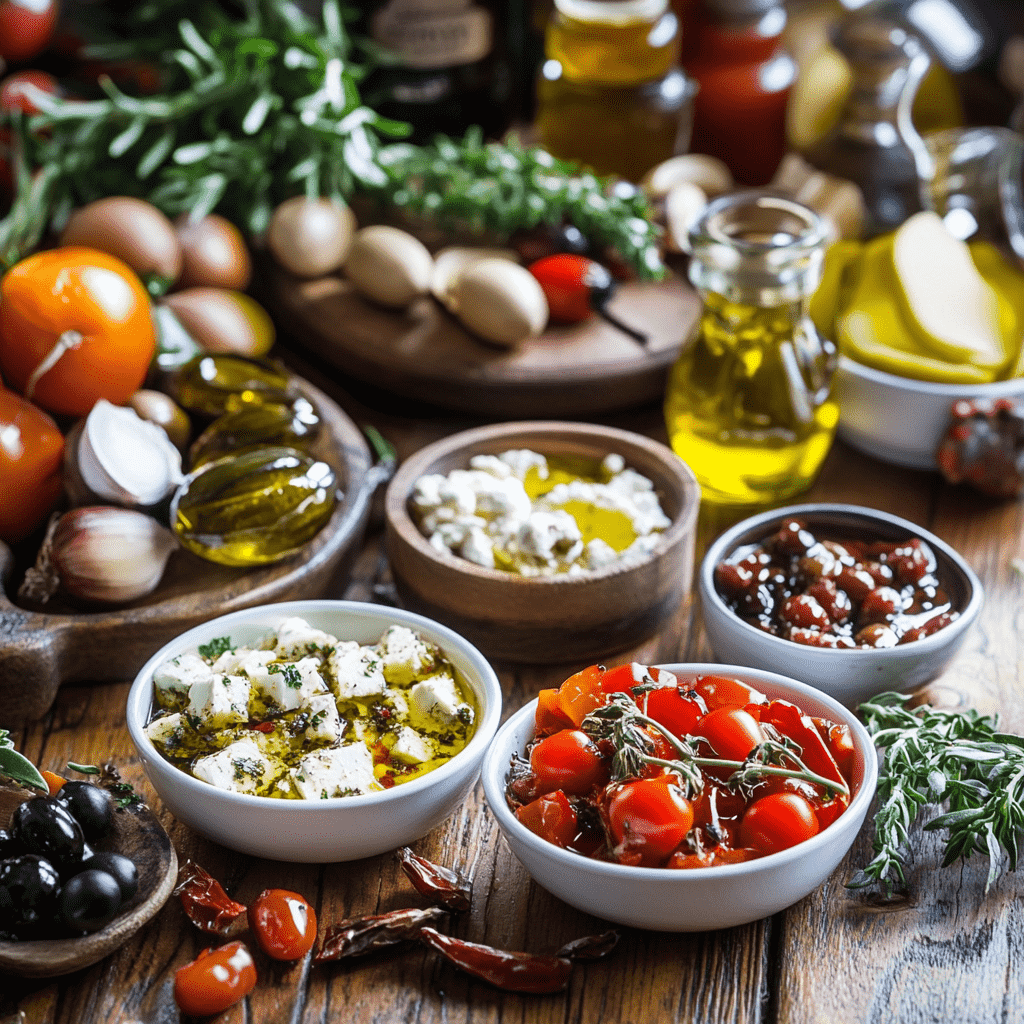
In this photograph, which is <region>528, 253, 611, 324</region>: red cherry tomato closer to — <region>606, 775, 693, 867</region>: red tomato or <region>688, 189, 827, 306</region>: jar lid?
<region>688, 189, 827, 306</region>: jar lid

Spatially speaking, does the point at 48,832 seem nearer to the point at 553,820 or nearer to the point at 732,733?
the point at 553,820

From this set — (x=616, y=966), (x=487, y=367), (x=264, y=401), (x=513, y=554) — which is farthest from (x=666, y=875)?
(x=487, y=367)

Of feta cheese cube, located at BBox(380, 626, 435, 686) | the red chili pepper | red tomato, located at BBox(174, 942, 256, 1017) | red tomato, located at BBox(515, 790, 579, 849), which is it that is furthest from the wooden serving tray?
red tomato, located at BBox(174, 942, 256, 1017)

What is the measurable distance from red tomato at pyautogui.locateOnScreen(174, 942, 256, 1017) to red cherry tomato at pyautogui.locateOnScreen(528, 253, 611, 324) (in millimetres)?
1060

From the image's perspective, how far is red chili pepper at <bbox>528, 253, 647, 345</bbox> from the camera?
1.74 meters

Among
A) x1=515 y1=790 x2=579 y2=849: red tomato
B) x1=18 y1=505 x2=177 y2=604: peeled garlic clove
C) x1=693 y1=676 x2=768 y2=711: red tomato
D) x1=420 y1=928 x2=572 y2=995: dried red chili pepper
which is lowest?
x1=420 y1=928 x2=572 y2=995: dried red chili pepper

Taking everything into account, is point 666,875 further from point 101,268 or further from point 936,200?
point 936,200

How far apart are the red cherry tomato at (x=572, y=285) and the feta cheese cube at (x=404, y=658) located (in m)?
0.73

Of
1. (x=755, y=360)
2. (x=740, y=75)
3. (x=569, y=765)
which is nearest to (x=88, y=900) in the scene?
(x=569, y=765)

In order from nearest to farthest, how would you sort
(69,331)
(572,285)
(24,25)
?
(69,331) → (572,285) → (24,25)

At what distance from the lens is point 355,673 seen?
1119 mm

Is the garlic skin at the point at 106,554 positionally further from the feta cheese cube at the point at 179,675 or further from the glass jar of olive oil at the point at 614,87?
the glass jar of olive oil at the point at 614,87

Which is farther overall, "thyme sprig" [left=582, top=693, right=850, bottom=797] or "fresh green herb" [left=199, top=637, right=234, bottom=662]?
"fresh green herb" [left=199, top=637, right=234, bottom=662]

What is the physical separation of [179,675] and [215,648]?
0.23 ft
